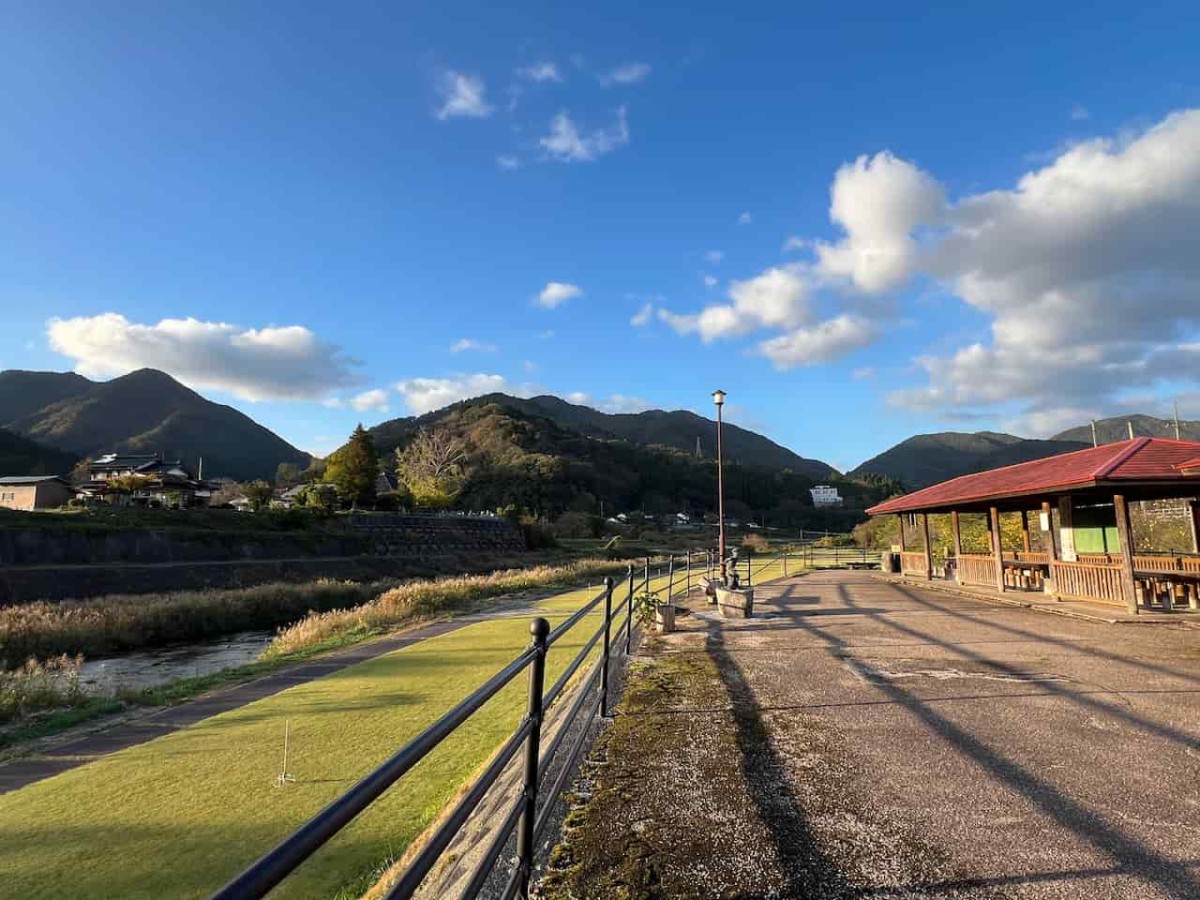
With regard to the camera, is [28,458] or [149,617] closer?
[149,617]

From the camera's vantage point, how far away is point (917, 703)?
534 centimetres

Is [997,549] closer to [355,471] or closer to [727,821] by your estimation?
[727,821]

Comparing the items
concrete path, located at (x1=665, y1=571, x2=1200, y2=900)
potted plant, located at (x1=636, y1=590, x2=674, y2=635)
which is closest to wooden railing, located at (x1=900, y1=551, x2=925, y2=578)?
concrete path, located at (x1=665, y1=571, x2=1200, y2=900)

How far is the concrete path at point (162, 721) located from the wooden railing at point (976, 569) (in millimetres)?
14873

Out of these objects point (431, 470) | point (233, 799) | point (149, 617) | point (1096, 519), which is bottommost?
point (149, 617)

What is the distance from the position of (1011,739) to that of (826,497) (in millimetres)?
115807

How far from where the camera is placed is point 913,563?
21.0 m

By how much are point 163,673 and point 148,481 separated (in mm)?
36075

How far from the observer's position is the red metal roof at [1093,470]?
404 inches

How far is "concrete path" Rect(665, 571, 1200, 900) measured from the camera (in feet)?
9.16

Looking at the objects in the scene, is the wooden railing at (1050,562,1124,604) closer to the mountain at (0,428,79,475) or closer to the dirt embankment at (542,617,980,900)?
the dirt embankment at (542,617,980,900)

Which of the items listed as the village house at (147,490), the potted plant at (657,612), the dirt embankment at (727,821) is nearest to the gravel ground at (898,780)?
the dirt embankment at (727,821)

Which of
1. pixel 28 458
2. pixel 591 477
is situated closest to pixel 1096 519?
pixel 591 477

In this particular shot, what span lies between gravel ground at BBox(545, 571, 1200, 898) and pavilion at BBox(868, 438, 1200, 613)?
427 cm
